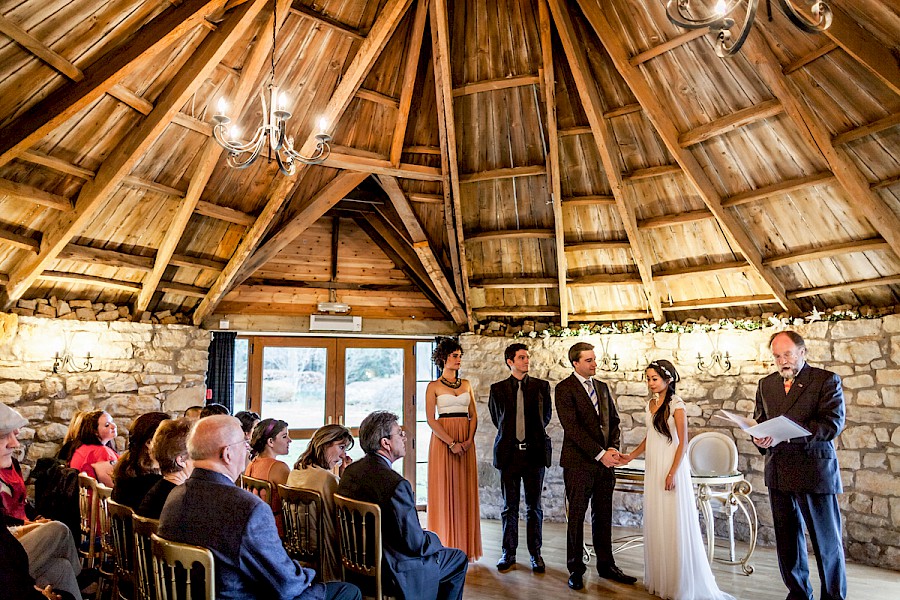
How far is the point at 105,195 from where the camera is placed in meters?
4.62

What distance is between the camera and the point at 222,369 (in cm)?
678

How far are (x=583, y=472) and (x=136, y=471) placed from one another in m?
2.74

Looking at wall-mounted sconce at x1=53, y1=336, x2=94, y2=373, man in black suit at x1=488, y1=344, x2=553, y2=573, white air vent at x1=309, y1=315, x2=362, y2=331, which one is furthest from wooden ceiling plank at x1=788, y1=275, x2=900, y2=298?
wall-mounted sconce at x1=53, y1=336, x2=94, y2=373

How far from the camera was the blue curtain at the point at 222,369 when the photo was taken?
22.1 feet

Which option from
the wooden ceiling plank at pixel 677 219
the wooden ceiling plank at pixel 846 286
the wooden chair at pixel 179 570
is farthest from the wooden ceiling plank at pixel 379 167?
the wooden chair at pixel 179 570

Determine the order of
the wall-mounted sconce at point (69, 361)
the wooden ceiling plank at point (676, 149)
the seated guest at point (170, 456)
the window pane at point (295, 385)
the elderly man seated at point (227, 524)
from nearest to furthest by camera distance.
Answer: the elderly man seated at point (227, 524), the seated guest at point (170, 456), the wooden ceiling plank at point (676, 149), the wall-mounted sconce at point (69, 361), the window pane at point (295, 385)

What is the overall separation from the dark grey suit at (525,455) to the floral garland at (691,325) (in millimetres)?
2306

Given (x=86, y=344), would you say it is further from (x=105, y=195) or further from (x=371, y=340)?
(x=371, y=340)

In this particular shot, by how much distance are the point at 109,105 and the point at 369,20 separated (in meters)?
1.90

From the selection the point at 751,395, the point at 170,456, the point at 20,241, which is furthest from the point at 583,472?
the point at 20,241

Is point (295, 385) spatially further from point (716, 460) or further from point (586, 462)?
point (716, 460)

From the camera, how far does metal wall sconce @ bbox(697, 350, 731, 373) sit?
5.98 meters

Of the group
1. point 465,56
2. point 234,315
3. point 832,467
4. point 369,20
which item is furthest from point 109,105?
point 832,467

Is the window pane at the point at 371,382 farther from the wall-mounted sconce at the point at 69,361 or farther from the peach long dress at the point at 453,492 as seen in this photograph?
the peach long dress at the point at 453,492
